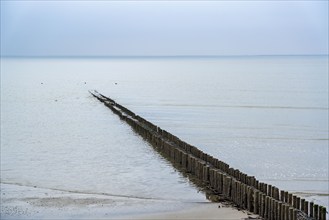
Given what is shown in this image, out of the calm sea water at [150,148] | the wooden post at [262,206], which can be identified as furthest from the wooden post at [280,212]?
the calm sea water at [150,148]

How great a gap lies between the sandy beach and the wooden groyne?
543mm

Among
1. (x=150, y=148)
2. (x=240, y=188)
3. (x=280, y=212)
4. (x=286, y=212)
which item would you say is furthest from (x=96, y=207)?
(x=150, y=148)

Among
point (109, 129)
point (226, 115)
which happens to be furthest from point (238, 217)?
point (226, 115)

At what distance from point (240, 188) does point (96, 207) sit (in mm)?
4502

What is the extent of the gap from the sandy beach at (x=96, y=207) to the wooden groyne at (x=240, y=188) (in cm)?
54

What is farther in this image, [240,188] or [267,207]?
[240,188]

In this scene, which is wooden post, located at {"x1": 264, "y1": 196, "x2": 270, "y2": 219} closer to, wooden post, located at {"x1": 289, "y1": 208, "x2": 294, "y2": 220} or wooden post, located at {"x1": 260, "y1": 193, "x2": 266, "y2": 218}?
wooden post, located at {"x1": 260, "y1": 193, "x2": 266, "y2": 218}

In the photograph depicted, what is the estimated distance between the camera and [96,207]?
17750mm

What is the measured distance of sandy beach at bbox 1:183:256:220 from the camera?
54.1 ft

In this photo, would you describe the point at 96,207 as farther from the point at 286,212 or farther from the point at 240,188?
the point at 286,212

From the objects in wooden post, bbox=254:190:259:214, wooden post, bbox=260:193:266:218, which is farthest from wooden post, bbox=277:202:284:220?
wooden post, bbox=254:190:259:214

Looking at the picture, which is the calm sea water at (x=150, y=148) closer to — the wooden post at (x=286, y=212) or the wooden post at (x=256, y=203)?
the wooden post at (x=256, y=203)

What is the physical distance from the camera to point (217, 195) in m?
18.8

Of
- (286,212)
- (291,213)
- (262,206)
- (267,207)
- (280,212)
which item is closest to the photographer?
(291,213)
